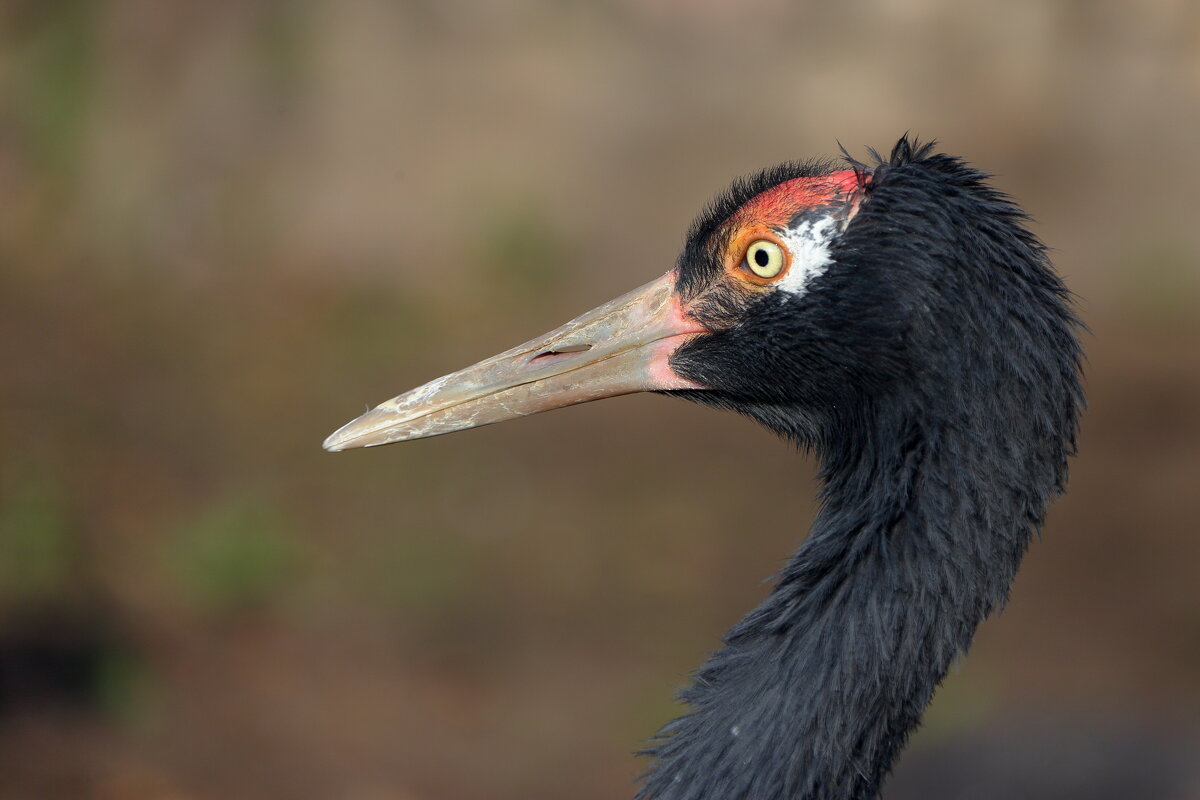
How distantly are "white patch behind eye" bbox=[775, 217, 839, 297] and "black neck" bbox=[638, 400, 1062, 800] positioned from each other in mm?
361

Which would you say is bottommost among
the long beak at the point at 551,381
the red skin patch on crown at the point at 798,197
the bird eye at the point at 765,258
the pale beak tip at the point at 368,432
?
the pale beak tip at the point at 368,432

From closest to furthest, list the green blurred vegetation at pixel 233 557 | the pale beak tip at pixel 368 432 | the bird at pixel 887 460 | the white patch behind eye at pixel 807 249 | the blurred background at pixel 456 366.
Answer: the bird at pixel 887 460 < the white patch behind eye at pixel 807 249 < the pale beak tip at pixel 368 432 < the blurred background at pixel 456 366 < the green blurred vegetation at pixel 233 557

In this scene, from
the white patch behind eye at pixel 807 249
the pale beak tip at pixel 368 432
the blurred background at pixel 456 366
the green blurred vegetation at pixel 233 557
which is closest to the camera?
the white patch behind eye at pixel 807 249

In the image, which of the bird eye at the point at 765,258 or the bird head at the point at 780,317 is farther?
the bird eye at the point at 765,258

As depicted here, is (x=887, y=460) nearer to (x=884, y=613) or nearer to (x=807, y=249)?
(x=884, y=613)

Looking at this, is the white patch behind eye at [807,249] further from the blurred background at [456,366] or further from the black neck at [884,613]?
the blurred background at [456,366]

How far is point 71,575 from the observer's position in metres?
6.58

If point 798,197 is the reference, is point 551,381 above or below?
below

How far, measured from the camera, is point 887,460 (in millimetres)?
2621

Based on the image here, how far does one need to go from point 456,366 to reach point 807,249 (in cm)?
528

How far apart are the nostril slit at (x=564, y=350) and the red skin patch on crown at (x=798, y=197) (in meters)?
0.51

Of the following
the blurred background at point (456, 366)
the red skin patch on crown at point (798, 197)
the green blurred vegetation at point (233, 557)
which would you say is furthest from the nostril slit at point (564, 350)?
the green blurred vegetation at point (233, 557)

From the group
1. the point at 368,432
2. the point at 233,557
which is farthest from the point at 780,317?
the point at 233,557

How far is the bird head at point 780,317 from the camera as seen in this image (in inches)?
103
